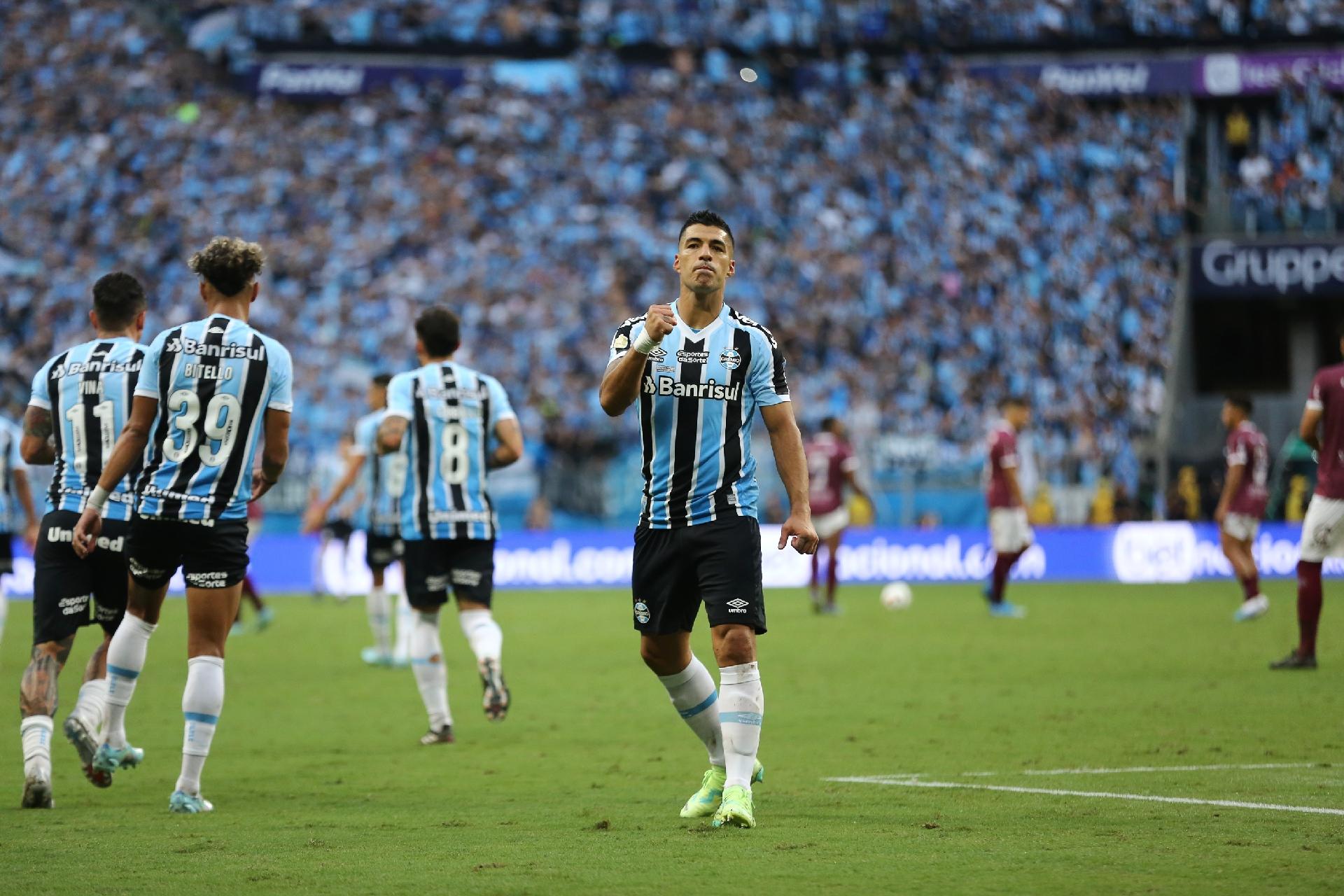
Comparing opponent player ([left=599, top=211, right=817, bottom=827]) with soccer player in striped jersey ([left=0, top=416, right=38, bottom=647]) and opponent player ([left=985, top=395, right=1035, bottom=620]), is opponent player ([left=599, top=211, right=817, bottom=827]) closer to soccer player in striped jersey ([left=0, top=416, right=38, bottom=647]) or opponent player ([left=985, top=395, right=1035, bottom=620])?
soccer player in striped jersey ([left=0, top=416, right=38, bottom=647])

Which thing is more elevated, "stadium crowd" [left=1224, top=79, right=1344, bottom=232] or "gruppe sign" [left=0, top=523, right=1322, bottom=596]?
"stadium crowd" [left=1224, top=79, right=1344, bottom=232]

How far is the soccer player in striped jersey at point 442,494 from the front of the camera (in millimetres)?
9867

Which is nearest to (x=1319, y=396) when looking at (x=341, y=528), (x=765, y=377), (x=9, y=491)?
(x=765, y=377)

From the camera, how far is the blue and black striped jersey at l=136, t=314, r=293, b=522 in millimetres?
7098

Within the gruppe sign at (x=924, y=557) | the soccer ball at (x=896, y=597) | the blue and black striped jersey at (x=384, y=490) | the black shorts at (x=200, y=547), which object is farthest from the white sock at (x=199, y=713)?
the gruppe sign at (x=924, y=557)

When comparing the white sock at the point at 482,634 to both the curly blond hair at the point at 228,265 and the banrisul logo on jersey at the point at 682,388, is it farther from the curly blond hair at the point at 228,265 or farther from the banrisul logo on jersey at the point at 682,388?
the banrisul logo on jersey at the point at 682,388

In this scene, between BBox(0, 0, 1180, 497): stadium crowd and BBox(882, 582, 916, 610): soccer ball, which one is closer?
BBox(882, 582, 916, 610): soccer ball

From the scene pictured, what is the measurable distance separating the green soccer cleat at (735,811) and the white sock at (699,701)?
489mm

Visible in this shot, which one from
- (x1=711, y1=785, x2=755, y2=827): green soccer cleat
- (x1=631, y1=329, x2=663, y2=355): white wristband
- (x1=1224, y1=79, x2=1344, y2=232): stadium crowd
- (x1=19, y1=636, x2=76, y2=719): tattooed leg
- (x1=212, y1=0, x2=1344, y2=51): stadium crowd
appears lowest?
(x1=711, y1=785, x2=755, y2=827): green soccer cleat

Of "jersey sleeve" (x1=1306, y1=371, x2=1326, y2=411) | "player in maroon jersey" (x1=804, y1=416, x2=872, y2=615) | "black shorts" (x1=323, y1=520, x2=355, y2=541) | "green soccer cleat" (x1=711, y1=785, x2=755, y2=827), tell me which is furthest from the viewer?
"black shorts" (x1=323, y1=520, x2=355, y2=541)

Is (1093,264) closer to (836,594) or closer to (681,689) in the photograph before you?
(836,594)

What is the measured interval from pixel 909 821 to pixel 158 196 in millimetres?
30673

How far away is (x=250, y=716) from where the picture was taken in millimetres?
11367

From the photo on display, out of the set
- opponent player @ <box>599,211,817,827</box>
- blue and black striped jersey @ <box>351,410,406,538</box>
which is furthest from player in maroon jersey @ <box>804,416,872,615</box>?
opponent player @ <box>599,211,817,827</box>
